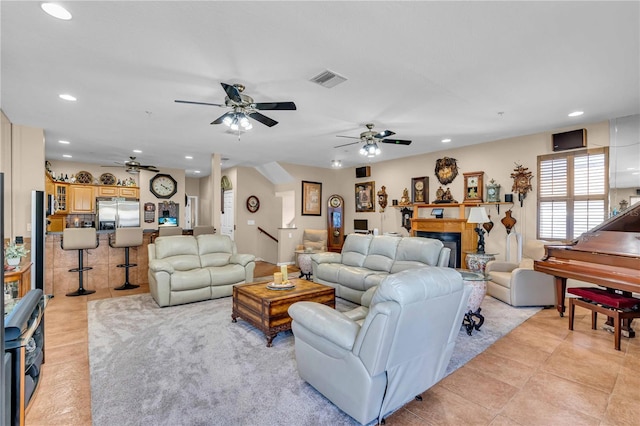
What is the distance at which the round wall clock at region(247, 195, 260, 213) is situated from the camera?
849 centimetres

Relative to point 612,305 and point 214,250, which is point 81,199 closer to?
point 214,250

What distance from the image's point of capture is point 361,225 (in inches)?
316

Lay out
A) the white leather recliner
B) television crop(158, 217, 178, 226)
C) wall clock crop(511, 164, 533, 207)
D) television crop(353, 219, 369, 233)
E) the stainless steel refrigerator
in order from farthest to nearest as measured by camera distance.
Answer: television crop(158, 217, 178, 226), the stainless steel refrigerator, television crop(353, 219, 369, 233), wall clock crop(511, 164, 533, 207), the white leather recliner

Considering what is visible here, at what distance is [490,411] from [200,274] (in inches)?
153

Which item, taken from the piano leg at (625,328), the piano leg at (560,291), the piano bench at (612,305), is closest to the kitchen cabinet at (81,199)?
the piano leg at (560,291)

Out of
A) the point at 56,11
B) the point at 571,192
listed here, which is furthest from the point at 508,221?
the point at 56,11

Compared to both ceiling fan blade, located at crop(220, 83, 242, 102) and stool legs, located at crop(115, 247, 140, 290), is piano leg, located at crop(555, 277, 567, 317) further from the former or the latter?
stool legs, located at crop(115, 247, 140, 290)

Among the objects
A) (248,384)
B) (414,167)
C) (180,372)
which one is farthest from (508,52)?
(414,167)

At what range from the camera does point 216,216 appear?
21.5 ft

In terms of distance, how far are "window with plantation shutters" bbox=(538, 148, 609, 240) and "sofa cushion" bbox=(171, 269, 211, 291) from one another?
5396 millimetres

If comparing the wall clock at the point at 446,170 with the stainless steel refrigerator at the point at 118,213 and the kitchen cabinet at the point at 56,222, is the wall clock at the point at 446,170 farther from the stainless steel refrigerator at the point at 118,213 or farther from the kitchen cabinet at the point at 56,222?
the kitchen cabinet at the point at 56,222

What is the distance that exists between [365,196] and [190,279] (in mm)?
4887

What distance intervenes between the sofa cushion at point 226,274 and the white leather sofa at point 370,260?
49.2 inches

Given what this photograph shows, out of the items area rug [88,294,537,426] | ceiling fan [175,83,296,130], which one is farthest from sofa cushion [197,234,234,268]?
ceiling fan [175,83,296,130]
